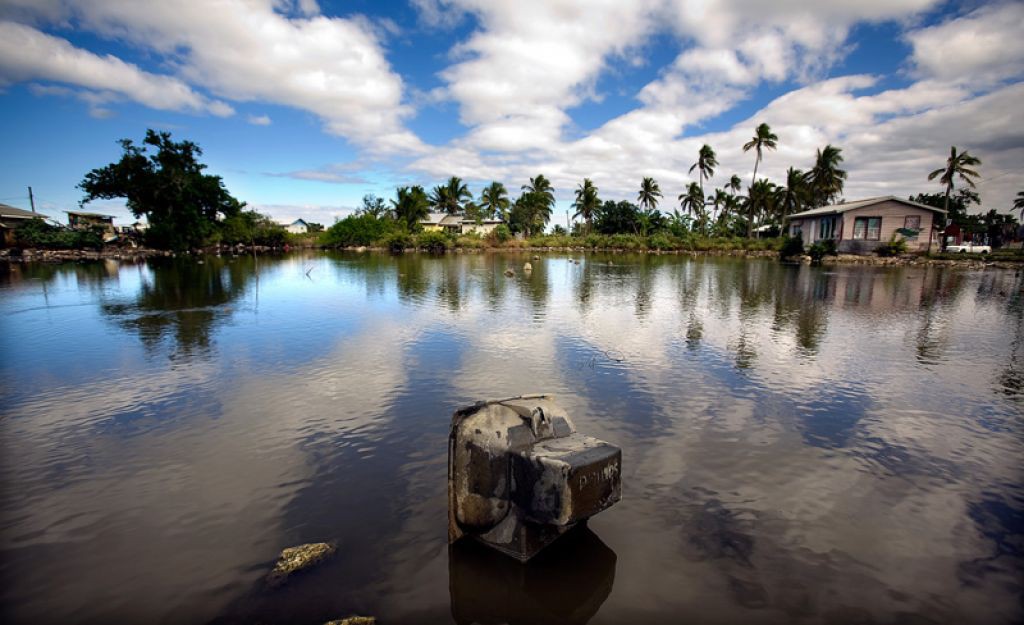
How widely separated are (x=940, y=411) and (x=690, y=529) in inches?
264

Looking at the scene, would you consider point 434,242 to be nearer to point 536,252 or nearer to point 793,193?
point 536,252

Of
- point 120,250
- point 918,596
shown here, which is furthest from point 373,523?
point 120,250

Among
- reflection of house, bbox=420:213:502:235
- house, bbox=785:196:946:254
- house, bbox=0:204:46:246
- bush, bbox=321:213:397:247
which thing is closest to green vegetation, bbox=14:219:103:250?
house, bbox=0:204:46:246

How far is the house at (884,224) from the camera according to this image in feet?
149

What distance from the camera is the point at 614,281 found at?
30.3 m

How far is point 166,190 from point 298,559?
6314 centimetres

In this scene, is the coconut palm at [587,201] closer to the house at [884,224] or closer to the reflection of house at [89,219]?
the house at [884,224]

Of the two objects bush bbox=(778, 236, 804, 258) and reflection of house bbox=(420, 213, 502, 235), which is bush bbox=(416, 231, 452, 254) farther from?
bush bbox=(778, 236, 804, 258)

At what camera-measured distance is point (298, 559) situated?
178 inches

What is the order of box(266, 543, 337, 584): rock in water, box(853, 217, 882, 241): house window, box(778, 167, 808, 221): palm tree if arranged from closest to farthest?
box(266, 543, 337, 584): rock in water < box(853, 217, 882, 241): house window < box(778, 167, 808, 221): palm tree

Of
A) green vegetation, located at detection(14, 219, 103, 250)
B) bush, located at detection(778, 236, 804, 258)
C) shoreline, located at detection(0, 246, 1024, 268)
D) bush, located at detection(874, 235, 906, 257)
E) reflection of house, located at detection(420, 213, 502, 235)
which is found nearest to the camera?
shoreline, located at detection(0, 246, 1024, 268)

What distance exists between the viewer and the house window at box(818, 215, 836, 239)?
48844mm

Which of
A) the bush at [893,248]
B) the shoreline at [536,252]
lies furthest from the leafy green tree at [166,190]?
the bush at [893,248]

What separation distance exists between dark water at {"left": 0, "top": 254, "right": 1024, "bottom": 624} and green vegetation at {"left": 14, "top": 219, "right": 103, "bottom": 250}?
4947 cm
